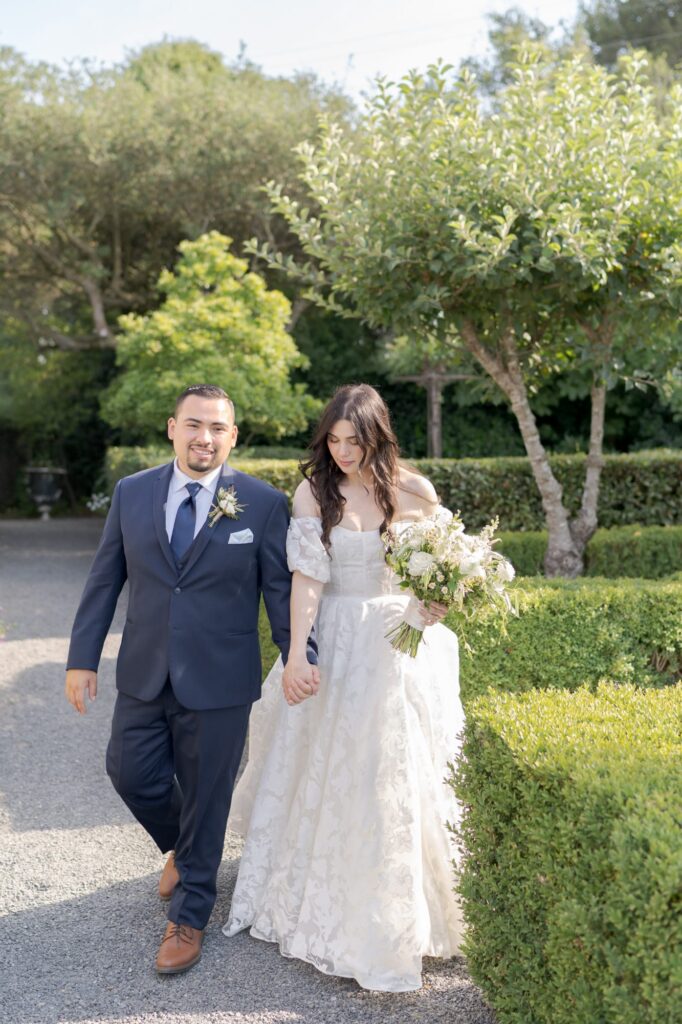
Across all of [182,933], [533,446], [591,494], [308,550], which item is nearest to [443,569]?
[308,550]

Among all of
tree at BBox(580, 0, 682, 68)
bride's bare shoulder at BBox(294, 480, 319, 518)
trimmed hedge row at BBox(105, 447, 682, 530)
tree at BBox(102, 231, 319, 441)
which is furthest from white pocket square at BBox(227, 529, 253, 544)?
tree at BBox(580, 0, 682, 68)

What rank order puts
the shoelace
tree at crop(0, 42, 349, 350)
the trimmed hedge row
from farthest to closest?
tree at crop(0, 42, 349, 350) → the trimmed hedge row → the shoelace

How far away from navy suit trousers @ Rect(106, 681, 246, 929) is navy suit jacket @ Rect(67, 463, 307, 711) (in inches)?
3.6

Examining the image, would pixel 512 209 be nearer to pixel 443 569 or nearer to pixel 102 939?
pixel 443 569

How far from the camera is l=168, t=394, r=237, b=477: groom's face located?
354 centimetres

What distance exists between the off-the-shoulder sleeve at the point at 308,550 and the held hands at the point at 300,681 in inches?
12.5

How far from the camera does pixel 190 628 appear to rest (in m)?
3.47

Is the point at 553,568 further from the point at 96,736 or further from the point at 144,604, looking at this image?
the point at 144,604

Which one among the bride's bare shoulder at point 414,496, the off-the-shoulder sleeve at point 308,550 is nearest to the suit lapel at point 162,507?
the off-the-shoulder sleeve at point 308,550

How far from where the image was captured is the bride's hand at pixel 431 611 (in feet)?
11.0

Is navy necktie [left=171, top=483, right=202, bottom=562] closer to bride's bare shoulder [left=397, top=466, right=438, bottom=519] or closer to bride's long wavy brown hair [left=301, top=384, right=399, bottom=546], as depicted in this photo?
bride's long wavy brown hair [left=301, top=384, right=399, bottom=546]

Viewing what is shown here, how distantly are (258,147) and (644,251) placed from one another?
12.3m

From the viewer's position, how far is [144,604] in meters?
3.54

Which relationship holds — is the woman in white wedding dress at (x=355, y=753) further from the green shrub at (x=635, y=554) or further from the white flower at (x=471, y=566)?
the green shrub at (x=635, y=554)
